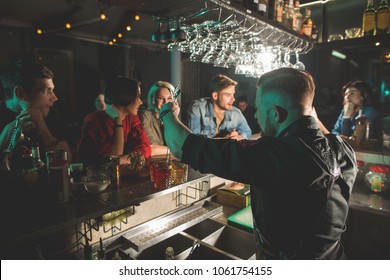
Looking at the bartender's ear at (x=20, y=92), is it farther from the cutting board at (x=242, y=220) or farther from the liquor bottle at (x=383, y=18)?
the liquor bottle at (x=383, y=18)

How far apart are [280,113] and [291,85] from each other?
0.12m

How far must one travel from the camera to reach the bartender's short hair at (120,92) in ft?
6.34

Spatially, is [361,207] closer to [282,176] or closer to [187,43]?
[282,176]

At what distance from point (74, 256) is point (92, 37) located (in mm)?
5949

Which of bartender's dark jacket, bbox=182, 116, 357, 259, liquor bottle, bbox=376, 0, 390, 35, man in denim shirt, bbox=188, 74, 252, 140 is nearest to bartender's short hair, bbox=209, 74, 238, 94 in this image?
man in denim shirt, bbox=188, 74, 252, 140

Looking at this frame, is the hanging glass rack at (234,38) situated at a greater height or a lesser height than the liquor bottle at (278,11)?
lesser

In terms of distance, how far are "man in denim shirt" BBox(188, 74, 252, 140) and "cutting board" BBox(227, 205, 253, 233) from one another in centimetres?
107

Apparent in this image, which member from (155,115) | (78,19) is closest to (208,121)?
(155,115)

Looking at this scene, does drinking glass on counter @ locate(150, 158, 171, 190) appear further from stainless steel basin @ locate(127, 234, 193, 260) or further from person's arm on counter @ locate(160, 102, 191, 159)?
stainless steel basin @ locate(127, 234, 193, 260)

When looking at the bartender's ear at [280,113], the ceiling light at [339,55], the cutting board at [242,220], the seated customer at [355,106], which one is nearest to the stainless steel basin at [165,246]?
the cutting board at [242,220]

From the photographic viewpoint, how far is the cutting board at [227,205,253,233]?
1.89 metres

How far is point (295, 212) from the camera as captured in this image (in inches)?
39.9

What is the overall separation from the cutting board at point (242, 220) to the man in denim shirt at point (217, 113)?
1066 millimetres

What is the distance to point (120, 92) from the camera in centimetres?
192
